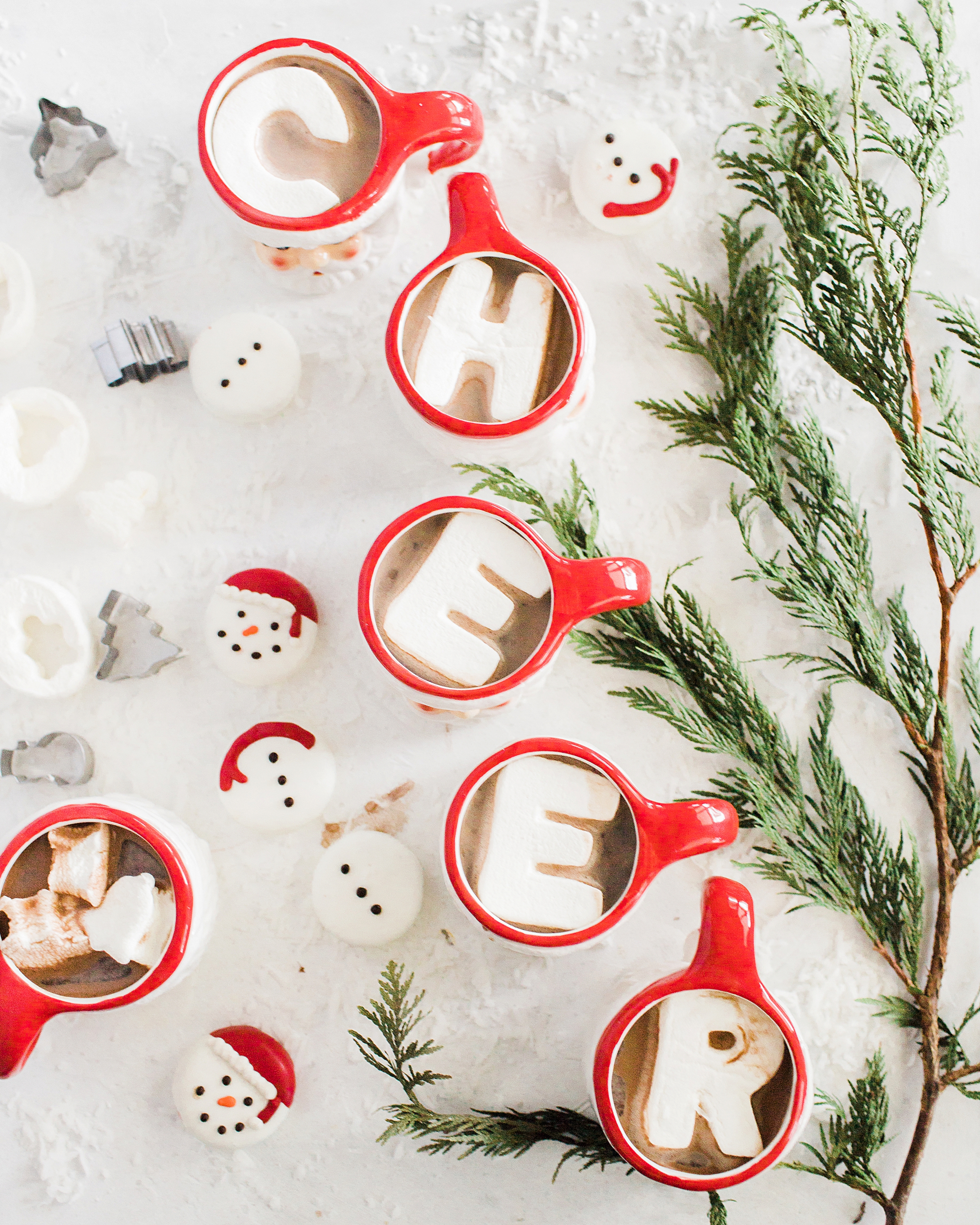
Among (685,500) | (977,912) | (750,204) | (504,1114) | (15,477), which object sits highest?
(750,204)

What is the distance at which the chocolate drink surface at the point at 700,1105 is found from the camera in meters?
0.89

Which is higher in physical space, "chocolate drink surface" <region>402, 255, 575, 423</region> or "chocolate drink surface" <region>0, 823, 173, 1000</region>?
"chocolate drink surface" <region>402, 255, 575, 423</region>

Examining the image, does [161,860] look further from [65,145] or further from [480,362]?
[65,145]

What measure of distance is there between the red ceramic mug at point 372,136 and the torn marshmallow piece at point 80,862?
620mm

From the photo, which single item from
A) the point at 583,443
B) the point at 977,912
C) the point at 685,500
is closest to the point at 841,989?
the point at 977,912

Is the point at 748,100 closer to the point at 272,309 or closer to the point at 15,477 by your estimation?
the point at 272,309

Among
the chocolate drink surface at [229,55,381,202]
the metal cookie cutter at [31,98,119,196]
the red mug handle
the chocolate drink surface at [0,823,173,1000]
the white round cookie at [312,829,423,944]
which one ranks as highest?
the chocolate drink surface at [229,55,381,202]

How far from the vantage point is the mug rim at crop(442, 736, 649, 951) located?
2.87ft

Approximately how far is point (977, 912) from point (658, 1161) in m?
0.46

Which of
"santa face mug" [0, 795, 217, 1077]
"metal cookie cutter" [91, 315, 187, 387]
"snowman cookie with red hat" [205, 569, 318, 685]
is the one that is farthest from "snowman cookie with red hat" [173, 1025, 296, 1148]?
"metal cookie cutter" [91, 315, 187, 387]

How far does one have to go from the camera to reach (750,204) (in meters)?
1.03

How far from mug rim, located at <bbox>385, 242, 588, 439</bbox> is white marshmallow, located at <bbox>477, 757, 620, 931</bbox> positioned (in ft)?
1.07

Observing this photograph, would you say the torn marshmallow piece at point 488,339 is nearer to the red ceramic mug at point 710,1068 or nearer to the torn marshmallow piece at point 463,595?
the torn marshmallow piece at point 463,595

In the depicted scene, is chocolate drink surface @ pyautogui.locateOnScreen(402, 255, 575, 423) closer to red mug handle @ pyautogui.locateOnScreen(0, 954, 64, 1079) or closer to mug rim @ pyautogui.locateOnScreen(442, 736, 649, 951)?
mug rim @ pyautogui.locateOnScreen(442, 736, 649, 951)
